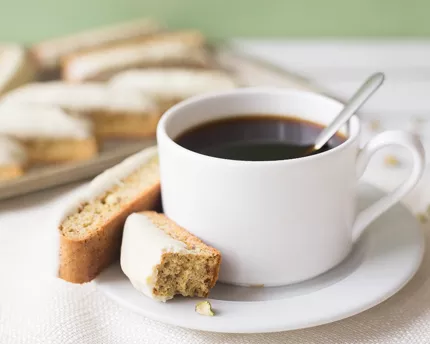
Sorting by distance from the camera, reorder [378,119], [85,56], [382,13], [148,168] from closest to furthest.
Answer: [148,168]
[378,119]
[85,56]
[382,13]

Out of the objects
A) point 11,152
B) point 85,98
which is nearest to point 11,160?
point 11,152

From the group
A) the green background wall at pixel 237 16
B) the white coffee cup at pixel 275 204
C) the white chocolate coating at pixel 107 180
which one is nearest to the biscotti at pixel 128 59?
the green background wall at pixel 237 16

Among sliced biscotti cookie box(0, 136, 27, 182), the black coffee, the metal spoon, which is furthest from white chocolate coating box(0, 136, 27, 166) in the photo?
the metal spoon

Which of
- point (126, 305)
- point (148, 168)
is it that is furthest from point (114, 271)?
point (148, 168)

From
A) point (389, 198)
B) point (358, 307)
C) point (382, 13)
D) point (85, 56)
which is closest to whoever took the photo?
point (358, 307)

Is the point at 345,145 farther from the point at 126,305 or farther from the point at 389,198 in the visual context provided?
the point at 126,305

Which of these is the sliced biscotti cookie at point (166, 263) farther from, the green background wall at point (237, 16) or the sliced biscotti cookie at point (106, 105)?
the green background wall at point (237, 16)
